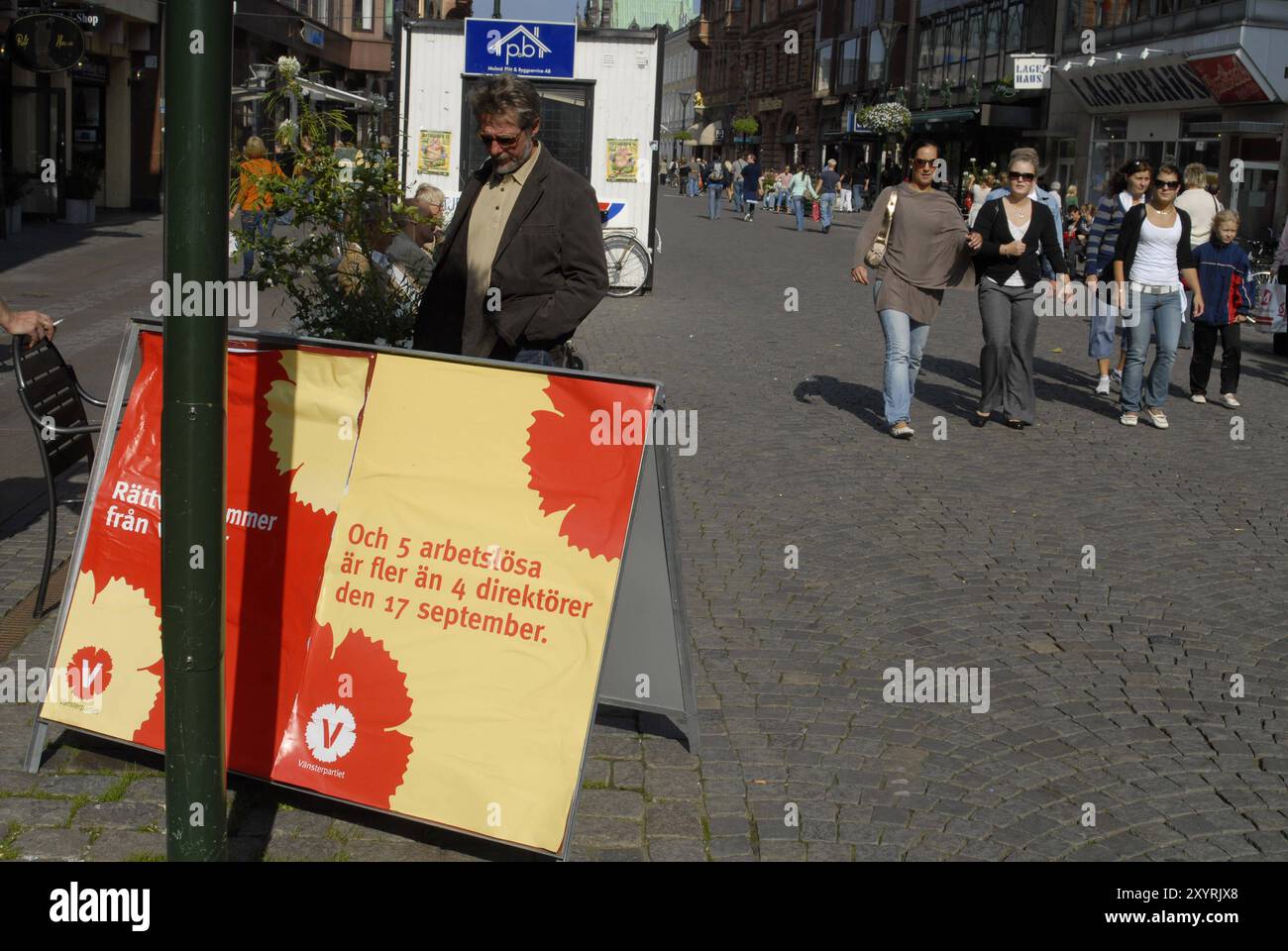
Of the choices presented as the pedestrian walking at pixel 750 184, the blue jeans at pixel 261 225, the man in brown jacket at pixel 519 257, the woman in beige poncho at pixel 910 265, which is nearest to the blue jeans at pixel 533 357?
the man in brown jacket at pixel 519 257

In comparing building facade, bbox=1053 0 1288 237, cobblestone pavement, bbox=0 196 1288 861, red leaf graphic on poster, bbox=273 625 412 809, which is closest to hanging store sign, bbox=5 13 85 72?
cobblestone pavement, bbox=0 196 1288 861

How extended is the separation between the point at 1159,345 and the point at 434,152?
8.77m

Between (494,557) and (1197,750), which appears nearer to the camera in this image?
(494,557)

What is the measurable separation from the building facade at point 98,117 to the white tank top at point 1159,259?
64.1 feet

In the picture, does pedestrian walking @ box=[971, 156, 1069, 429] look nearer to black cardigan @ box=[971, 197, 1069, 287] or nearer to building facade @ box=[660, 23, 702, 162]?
black cardigan @ box=[971, 197, 1069, 287]

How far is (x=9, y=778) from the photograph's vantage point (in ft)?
13.7

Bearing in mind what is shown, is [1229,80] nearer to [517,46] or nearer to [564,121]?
[564,121]

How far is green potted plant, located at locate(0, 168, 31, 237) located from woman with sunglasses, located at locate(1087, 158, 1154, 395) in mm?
16935

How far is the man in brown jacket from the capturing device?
5504 mm

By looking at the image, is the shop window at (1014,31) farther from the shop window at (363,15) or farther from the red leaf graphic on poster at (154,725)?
the red leaf graphic on poster at (154,725)

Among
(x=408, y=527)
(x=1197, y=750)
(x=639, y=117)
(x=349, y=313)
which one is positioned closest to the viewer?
(x=408, y=527)

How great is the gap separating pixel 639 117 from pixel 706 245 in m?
13.1
